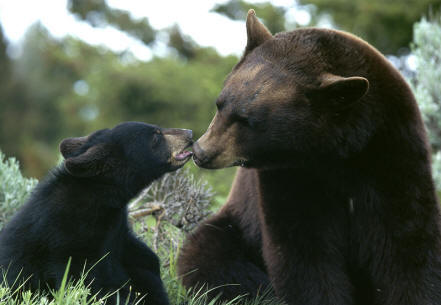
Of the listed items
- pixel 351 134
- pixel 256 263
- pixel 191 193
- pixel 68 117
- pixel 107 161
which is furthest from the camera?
pixel 68 117

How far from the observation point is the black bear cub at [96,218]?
3.05 metres

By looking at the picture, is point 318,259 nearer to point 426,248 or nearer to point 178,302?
point 426,248

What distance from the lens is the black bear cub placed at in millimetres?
3049

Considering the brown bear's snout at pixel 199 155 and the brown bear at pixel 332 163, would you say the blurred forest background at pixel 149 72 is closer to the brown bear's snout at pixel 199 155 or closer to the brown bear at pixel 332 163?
the brown bear at pixel 332 163

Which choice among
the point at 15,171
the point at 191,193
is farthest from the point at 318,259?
the point at 15,171

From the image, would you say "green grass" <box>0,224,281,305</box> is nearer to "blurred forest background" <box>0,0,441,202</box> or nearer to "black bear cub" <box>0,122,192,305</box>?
"black bear cub" <box>0,122,192,305</box>

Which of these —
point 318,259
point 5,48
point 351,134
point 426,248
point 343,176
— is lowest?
point 5,48

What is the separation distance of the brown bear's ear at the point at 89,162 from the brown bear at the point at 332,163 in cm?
65

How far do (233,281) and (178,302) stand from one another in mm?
424

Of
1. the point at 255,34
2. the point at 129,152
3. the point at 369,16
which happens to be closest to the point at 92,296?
the point at 129,152

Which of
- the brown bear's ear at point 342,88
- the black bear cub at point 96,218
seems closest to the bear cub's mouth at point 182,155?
the black bear cub at point 96,218

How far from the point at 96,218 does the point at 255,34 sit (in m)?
1.30

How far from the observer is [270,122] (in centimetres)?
279

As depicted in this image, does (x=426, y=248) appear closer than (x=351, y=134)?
No
